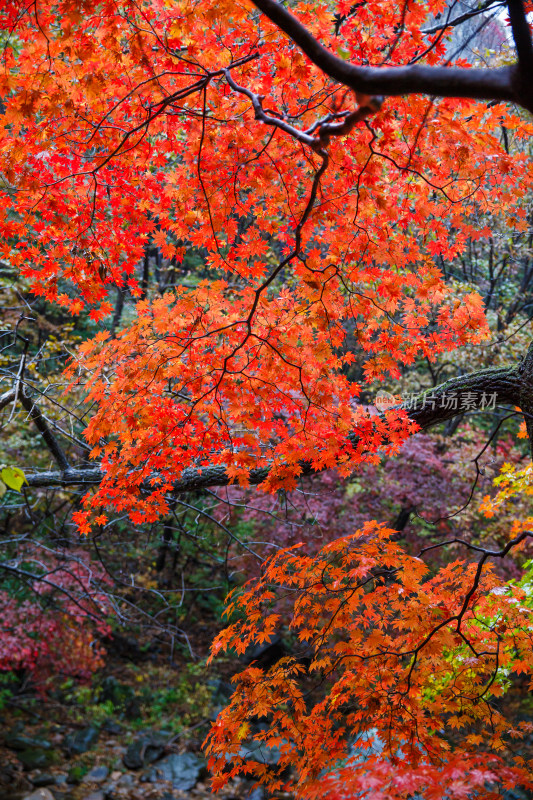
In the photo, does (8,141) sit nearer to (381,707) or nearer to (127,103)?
(127,103)

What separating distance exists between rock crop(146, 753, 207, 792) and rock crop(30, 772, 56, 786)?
1100mm

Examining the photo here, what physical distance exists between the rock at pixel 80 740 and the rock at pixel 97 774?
38 cm

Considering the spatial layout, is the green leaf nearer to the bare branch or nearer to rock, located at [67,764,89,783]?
the bare branch

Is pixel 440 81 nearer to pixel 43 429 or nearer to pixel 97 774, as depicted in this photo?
pixel 43 429

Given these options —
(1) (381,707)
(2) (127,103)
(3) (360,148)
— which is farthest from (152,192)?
(1) (381,707)

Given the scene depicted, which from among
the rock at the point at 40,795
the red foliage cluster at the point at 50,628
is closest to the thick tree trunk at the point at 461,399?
the red foliage cluster at the point at 50,628

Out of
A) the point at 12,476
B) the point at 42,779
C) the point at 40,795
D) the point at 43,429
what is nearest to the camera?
the point at 12,476

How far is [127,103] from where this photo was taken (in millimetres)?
3297

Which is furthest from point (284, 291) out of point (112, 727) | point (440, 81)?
point (112, 727)

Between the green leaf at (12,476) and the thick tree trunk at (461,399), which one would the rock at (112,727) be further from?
the green leaf at (12,476)

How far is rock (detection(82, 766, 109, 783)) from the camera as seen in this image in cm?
657

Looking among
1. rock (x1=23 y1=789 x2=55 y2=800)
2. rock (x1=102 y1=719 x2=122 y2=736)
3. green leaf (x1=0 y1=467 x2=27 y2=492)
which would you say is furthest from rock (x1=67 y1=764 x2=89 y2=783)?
green leaf (x1=0 y1=467 x2=27 y2=492)

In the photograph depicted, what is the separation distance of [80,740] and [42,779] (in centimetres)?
89

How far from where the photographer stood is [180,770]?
6.90 m
